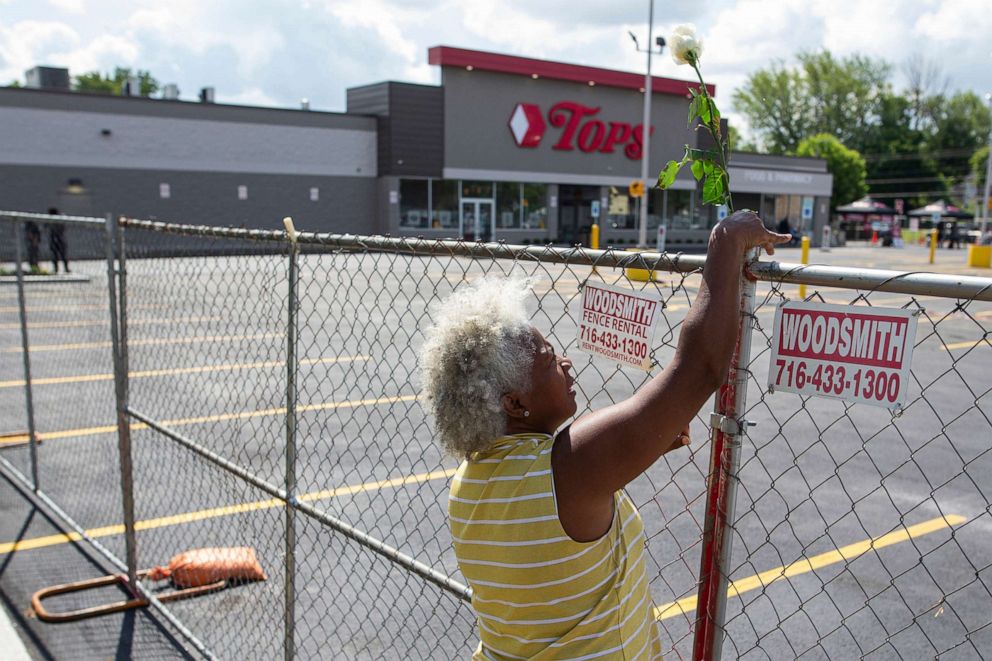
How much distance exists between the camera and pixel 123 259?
4.38 m

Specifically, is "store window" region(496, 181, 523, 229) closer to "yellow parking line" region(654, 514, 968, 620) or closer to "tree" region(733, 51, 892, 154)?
"yellow parking line" region(654, 514, 968, 620)

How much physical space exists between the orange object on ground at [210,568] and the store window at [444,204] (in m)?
31.7

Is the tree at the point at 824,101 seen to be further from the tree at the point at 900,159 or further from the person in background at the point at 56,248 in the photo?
the person in background at the point at 56,248

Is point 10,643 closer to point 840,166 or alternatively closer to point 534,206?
point 534,206

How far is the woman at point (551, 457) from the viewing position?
1.60 m

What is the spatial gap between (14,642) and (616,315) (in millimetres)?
3624

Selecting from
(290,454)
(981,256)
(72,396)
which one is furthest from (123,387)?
(981,256)

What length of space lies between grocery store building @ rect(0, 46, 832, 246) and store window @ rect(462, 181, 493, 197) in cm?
7

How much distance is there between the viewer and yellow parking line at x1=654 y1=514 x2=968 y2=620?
439 cm

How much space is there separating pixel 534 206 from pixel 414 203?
6154 millimetres

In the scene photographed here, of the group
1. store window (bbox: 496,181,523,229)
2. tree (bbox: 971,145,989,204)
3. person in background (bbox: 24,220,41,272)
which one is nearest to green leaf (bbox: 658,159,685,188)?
person in background (bbox: 24,220,41,272)

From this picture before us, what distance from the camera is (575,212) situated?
40.1 m

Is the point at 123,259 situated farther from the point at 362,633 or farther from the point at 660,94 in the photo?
the point at 660,94

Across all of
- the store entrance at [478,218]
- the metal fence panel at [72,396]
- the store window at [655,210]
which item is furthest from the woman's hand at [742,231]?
the store window at [655,210]
